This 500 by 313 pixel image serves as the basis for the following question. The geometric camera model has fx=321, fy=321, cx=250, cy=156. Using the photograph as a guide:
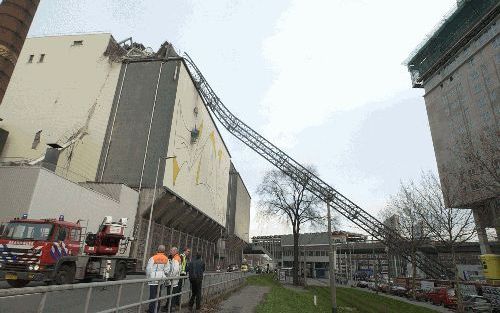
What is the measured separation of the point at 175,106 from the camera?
132ft

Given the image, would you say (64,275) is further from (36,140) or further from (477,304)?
(36,140)

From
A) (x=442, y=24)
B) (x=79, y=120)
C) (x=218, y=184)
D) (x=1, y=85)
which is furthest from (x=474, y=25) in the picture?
(x=1, y=85)

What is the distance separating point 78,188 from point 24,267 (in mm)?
15325

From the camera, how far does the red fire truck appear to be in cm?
1338

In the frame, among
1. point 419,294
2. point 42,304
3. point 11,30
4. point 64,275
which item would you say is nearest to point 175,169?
point 64,275

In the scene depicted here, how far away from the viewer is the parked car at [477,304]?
2544cm

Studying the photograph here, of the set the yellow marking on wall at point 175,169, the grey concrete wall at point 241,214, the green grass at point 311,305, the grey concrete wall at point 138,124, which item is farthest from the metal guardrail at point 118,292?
the grey concrete wall at point 241,214

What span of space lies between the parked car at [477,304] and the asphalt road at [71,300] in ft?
95.1

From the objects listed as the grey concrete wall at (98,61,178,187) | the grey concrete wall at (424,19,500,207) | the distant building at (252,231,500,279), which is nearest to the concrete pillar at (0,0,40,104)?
the grey concrete wall at (98,61,178,187)

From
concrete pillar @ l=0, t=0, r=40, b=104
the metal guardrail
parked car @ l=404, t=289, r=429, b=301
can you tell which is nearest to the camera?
the metal guardrail

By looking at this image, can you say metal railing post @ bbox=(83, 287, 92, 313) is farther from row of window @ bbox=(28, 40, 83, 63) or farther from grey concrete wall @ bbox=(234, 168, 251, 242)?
grey concrete wall @ bbox=(234, 168, 251, 242)

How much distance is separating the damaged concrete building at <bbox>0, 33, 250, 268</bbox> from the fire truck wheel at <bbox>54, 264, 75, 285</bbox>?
19.1m

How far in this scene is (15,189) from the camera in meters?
23.5

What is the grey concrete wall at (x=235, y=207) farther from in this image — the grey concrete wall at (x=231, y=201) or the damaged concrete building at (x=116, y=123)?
the damaged concrete building at (x=116, y=123)
